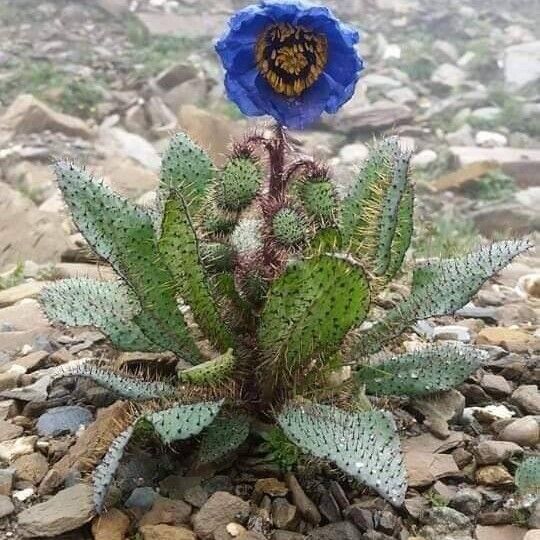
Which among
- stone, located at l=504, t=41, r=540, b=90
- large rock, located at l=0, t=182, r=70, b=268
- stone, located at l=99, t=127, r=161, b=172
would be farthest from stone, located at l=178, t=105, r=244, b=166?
stone, located at l=504, t=41, r=540, b=90

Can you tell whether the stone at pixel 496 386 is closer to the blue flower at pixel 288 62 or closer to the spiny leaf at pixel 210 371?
the spiny leaf at pixel 210 371

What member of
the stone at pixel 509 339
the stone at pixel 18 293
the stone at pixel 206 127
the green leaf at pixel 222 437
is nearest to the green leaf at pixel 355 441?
the green leaf at pixel 222 437

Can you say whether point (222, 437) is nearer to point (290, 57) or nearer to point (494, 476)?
point (494, 476)

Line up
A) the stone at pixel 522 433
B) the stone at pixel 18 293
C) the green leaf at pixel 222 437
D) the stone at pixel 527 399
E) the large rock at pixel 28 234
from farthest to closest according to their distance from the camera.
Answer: the large rock at pixel 28 234 < the stone at pixel 18 293 < the stone at pixel 527 399 < the stone at pixel 522 433 < the green leaf at pixel 222 437

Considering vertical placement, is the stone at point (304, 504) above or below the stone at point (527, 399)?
above

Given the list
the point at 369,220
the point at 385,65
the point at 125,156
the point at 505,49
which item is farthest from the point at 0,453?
the point at 505,49

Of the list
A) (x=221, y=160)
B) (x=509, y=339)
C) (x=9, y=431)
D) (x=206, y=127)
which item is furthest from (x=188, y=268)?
(x=206, y=127)

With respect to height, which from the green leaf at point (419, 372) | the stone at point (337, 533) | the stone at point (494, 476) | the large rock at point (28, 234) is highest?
the green leaf at point (419, 372)
